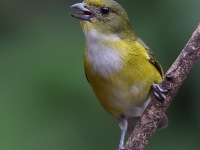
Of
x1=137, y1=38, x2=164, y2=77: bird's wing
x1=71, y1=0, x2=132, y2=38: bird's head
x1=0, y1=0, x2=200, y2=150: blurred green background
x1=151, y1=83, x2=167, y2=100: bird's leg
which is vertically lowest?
x1=0, y1=0, x2=200, y2=150: blurred green background

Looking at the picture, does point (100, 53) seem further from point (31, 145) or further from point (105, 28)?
point (31, 145)

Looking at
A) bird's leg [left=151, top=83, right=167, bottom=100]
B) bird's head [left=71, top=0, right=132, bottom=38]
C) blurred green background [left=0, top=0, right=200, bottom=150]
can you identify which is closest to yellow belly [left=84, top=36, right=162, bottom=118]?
bird's head [left=71, top=0, right=132, bottom=38]

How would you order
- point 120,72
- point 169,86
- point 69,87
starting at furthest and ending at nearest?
point 69,87 → point 120,72 → point 169,86

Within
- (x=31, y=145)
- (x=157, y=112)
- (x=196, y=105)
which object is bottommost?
(x=31, y=145)

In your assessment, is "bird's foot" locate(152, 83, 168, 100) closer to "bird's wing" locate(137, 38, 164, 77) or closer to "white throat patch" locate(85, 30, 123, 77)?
"white throat patch" locate(85, 30, 123, 77)

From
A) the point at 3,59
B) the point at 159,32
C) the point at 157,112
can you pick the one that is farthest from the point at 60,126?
the point at 157,112

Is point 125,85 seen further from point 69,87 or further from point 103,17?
point 69,87

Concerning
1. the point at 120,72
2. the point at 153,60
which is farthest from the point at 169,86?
the point at 153,60
